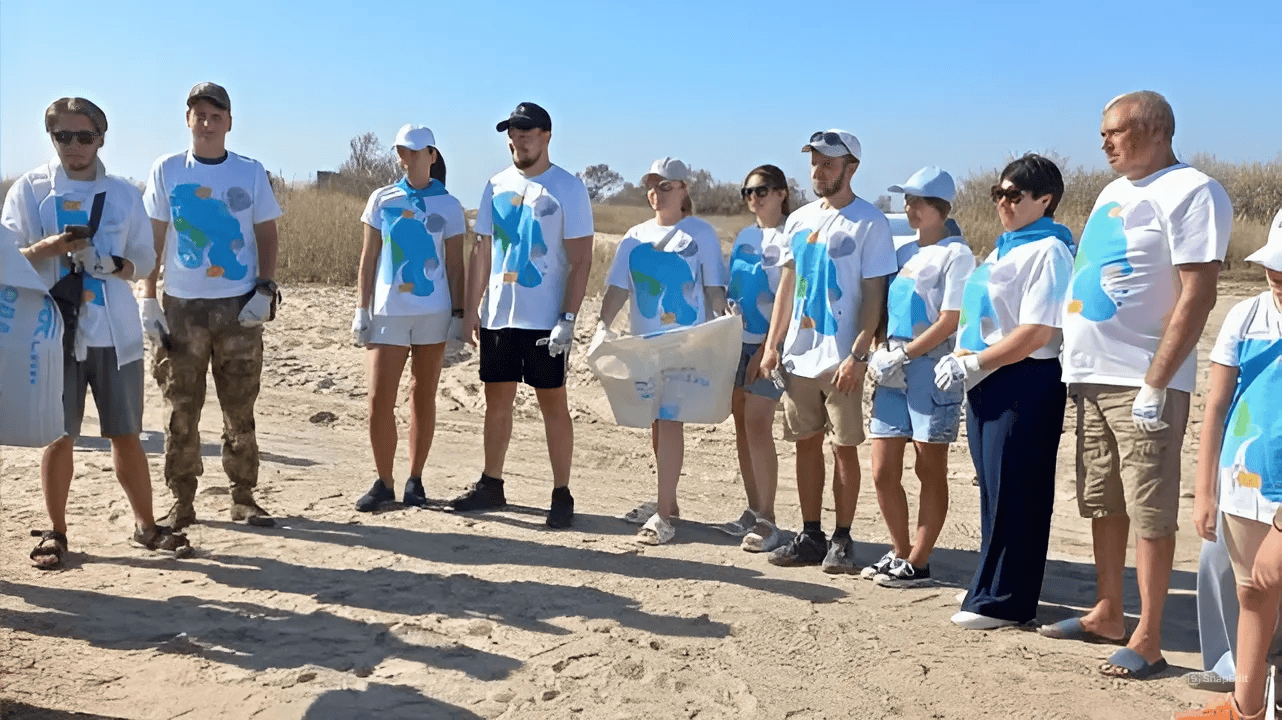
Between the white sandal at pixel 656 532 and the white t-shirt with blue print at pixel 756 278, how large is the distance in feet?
3.79

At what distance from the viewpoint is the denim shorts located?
5.46 meters

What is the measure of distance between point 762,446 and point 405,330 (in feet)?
6.97

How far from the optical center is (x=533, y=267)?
21.2 ft

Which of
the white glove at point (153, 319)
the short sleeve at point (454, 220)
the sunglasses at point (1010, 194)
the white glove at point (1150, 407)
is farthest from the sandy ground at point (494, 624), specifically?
the sunglasses at point (1010, 194)

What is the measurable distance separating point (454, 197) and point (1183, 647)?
4465 millimetres

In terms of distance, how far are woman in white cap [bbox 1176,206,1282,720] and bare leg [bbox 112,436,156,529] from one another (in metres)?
4.64

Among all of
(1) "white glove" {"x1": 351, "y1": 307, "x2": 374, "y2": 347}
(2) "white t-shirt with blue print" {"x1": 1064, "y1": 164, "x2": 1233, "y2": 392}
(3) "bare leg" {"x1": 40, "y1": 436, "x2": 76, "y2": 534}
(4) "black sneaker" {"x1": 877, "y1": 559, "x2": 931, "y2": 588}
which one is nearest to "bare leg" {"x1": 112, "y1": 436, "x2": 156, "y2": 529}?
(3) "bare leg" {"x1": 40, "y1": 436, "x2": 76, "y2": 534}

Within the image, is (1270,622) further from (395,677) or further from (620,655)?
(395,677)

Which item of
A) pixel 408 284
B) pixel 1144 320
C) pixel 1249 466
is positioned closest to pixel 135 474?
pixel 408 284

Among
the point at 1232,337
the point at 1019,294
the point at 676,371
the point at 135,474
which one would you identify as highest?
the point at 1019,294

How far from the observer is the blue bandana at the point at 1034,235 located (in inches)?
194

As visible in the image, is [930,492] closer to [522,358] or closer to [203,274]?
[522,358]

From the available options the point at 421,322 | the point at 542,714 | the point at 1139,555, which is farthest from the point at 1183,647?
the point at 421,322

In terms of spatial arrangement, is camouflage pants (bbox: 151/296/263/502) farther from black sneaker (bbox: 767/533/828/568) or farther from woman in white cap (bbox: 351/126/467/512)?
black sneaker (bbox: 767/533/828/568)
